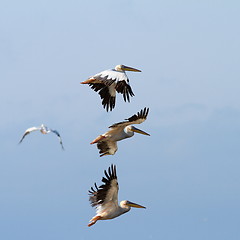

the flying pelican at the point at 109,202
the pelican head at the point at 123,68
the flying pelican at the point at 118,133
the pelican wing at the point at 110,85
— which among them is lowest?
the flying pelican at the point at 109,202

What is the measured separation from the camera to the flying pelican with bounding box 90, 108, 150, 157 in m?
25.9

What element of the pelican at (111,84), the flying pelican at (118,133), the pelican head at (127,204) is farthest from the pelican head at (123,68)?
the pelican head at (127,204)

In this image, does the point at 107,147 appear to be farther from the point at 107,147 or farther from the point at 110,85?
the point at 110,85

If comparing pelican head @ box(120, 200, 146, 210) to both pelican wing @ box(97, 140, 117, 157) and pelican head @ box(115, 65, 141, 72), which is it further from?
pelican head @ box(115, 65, 141, 72)

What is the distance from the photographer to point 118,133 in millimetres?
26203

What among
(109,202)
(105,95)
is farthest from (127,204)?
(105,95)

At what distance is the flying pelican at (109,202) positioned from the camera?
→ 2420 cm

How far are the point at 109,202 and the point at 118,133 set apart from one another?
2.51 metres

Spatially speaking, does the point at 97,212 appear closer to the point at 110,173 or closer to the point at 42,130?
the point at 110,173

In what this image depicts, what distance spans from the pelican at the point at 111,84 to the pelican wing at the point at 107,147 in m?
1.07

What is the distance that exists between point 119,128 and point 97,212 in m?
2.81

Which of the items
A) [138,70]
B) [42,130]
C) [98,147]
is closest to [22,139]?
[42,130]

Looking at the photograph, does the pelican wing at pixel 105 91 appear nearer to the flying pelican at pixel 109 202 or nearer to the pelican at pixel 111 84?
the pelican at pixel 111 84

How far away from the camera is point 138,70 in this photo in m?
27.9
